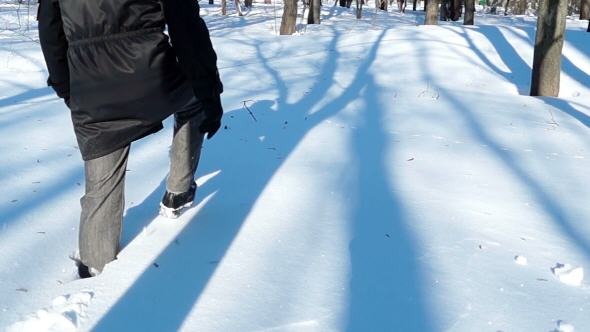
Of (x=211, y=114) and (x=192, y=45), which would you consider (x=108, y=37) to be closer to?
(x=192, y=45)

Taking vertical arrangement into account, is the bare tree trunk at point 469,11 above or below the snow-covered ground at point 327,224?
above

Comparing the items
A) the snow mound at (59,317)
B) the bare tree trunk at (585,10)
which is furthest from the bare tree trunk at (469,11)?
the snow mound at (59,317)

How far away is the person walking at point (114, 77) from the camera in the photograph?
1.91m

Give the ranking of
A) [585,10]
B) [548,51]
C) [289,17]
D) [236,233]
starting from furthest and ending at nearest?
[585,10] → [289,17] → [548,51] → [236,233]

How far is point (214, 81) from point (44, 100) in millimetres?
3918

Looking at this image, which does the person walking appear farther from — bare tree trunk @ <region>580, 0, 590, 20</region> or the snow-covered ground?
bare tree trunk @ <region>580, 0, 590, 20</region>

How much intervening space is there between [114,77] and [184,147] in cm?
62

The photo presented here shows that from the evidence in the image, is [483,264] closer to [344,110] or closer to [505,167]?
[505,167]

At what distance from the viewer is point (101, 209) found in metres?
2.13

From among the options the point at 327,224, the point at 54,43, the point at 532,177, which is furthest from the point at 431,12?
the point at 54,43

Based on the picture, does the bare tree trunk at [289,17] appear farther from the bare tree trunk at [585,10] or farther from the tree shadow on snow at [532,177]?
the bare tree trunk at [585,10]

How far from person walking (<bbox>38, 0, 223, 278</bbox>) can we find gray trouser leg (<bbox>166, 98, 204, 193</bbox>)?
8.5 inches

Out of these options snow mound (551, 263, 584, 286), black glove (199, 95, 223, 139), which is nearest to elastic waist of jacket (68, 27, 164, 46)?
black glove (199, 95, 223, 139)

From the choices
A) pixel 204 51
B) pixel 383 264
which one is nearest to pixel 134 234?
pixel 204 51
